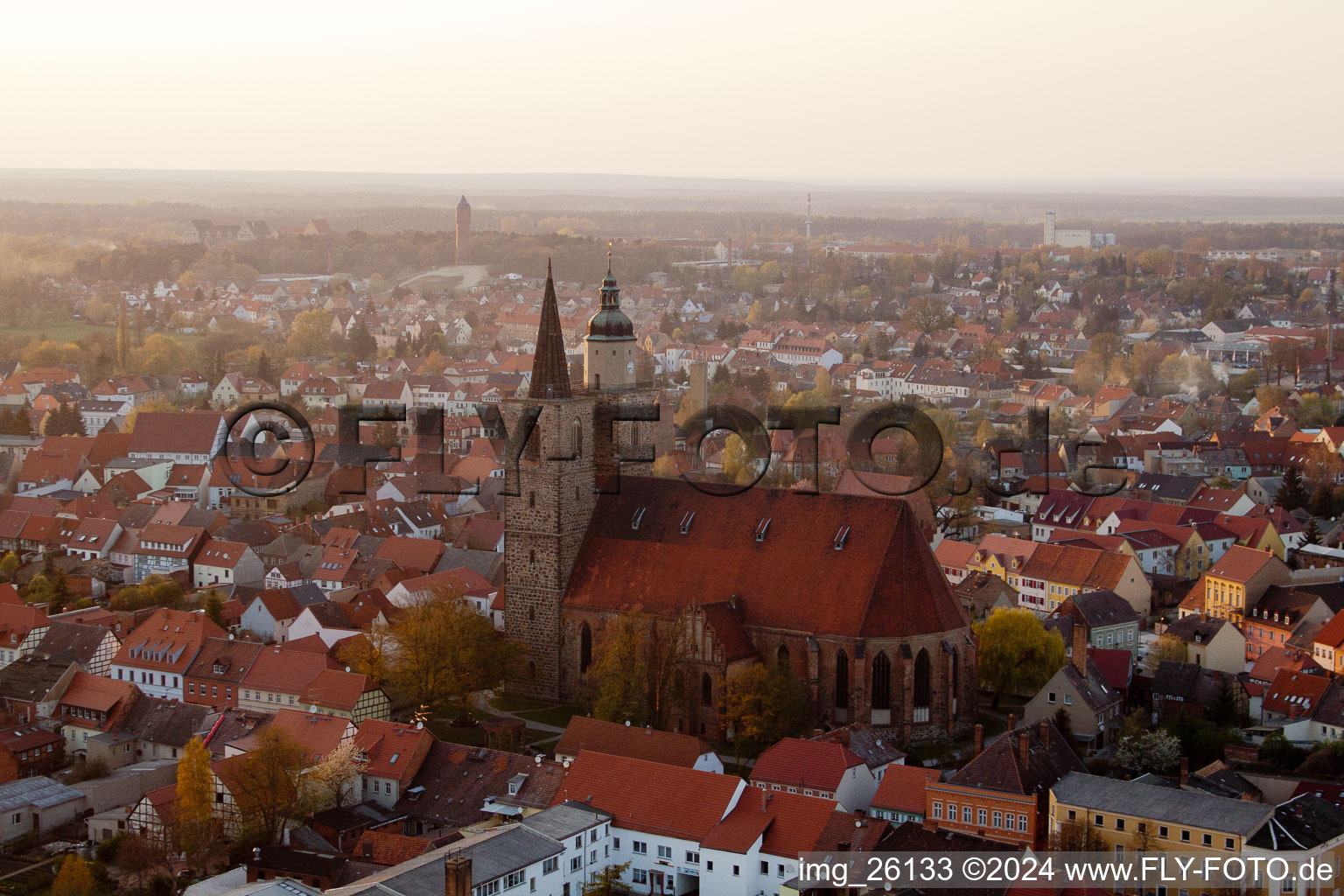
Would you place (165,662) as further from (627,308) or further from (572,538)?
(627,308)

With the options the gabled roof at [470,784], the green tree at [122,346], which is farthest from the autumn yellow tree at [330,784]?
the green tree at [122,346]

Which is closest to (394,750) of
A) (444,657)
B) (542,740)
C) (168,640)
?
(542,740)

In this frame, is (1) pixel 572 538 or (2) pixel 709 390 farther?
(2) pixel 709 390

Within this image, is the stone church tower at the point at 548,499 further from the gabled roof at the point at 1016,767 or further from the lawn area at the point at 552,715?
the gabled roof at the point at 1016,767

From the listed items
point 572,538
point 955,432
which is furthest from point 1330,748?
point 955,432

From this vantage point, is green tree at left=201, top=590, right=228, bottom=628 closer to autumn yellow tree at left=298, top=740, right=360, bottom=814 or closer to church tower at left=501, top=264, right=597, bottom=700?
church tower at left=501, top=264, right=597, bottom=700
